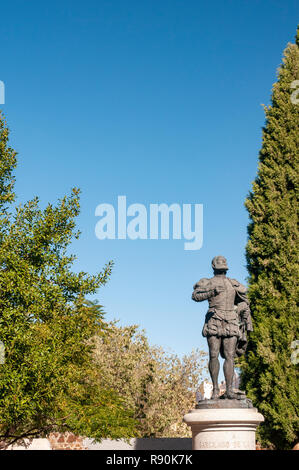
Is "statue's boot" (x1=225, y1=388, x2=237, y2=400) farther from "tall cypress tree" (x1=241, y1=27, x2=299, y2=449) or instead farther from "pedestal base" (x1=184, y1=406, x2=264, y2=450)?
"tall cypress tree" (x1=241, y1=27, x2=299, y2=449)

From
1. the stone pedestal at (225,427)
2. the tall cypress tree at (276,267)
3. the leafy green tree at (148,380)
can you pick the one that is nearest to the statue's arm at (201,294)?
the stone pedestal at (225,427)

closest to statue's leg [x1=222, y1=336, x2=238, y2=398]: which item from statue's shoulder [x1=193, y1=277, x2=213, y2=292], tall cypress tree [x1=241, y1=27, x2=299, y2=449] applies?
statue's shoulder [x1=193, y1=277, x2=213, y2=292]

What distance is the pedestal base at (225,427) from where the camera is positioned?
9.93m

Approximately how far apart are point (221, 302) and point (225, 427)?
2412 mm

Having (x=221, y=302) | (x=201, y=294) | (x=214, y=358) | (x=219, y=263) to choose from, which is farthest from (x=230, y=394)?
(x=219, y=263)

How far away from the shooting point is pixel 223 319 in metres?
10.9

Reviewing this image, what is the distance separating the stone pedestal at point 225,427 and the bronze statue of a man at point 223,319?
0.64 m

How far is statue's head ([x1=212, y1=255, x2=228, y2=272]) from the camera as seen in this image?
11297mm

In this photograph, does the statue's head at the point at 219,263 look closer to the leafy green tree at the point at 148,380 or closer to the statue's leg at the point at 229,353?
the statue's leg at the point at 229,353

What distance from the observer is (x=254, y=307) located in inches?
714

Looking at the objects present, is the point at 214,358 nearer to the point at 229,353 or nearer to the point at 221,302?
the point at 229,353

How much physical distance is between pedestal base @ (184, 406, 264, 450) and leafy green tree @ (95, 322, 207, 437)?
50.2 feet
